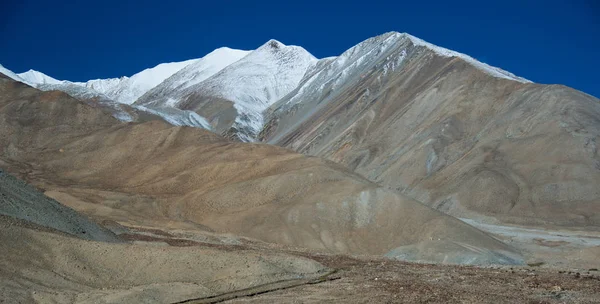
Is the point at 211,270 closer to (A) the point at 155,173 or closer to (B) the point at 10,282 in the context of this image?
(B) the point at 10,282

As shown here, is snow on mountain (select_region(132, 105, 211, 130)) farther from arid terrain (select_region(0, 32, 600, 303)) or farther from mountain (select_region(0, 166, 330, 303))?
mountain (select_region(0, 166, 330, 303))

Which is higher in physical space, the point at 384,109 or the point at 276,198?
the point at 384,109

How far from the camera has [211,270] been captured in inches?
1097

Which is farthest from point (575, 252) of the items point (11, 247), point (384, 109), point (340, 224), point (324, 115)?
point (324, 115)

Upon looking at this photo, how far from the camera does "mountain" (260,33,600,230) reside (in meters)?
72.2

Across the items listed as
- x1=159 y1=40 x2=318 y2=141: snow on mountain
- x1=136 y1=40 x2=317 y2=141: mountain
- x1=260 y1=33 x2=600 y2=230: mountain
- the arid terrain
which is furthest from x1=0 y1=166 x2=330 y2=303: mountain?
x1=159 y1=40 x2=318 y2=141: snow on mountain

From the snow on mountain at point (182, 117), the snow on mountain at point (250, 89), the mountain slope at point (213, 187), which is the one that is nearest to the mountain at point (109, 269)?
the mountain slope at point (213, 187)

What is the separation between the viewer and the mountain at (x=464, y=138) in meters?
72.2

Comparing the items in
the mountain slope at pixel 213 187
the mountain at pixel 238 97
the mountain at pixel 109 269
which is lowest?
the mountain at pixel 109 269

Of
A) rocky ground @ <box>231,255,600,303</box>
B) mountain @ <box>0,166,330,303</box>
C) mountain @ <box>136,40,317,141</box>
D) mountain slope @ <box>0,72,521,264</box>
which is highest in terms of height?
mountain @ <box>136,40,317,141</box>

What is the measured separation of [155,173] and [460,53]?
74484 millimetres

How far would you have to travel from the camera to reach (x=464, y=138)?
90750 millimetres

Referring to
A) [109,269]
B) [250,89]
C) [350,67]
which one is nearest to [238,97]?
[250,89]

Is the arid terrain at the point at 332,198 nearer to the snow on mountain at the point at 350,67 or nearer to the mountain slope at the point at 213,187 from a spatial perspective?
the mountain slope at the point at 213,187
